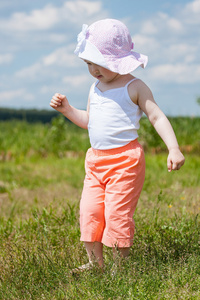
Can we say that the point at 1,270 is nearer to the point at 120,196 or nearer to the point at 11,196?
the point at 120,196

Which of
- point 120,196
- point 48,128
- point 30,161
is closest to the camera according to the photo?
point 120,196

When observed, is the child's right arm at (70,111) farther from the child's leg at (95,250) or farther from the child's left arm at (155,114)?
the child's leg at (95,250)

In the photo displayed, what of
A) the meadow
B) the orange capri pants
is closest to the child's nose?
the orange capri pants

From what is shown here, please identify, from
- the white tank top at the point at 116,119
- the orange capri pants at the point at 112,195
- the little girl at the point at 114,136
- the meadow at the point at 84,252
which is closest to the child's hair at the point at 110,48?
the little girl at the point at 114,136

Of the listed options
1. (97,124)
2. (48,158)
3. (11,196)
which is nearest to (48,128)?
(48,158)

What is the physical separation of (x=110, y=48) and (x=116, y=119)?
455 mm

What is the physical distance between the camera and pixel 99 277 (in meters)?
2.48

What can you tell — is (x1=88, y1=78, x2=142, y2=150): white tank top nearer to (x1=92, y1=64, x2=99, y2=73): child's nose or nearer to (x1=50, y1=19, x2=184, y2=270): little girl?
(x1=50, y1=19, x2=184, y2=270): little girl

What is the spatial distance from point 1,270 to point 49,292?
19.1 inches

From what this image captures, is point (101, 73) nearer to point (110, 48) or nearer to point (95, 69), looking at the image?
point (95, 69)

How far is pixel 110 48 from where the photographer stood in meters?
2.72

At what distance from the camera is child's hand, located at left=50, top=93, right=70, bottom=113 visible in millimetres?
3063

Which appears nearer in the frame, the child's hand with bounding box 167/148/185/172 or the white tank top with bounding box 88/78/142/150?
the child's hand with bounding box 167/148/185/172

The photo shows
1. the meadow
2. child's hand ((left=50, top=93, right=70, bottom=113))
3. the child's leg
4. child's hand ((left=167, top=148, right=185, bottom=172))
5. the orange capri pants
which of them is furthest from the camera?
child's hand ((left=50, top=93, right=70, bottom=113))
